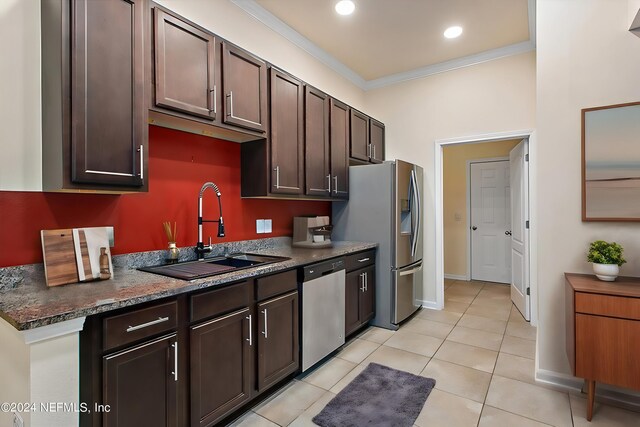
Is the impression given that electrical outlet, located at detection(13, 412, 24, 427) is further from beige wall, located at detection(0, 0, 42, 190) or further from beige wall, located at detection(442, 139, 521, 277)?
beige wall, located at detection(442, 139, 521, 277)

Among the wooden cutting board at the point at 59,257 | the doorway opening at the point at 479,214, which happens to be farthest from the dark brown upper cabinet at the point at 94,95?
the doorway opening at the point at 479,214

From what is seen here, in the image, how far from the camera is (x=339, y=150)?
357 centimetres

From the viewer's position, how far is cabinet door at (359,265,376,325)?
10.9ft

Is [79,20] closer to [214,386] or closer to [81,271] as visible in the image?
[81,271]

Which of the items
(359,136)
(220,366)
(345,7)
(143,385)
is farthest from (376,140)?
(143,385)

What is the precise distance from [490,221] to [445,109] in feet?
8.11

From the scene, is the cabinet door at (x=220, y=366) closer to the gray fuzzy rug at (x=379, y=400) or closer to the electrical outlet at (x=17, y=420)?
the gray fuzzy rug at (x=379, y=400)

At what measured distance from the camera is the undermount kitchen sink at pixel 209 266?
188cm

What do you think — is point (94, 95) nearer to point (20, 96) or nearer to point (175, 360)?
point (20, 96)

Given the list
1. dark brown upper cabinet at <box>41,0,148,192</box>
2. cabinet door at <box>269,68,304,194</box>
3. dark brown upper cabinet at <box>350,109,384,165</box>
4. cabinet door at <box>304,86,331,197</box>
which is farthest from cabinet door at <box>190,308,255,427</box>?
dark brown upper cabinet at <box>350,109,384,165</box>

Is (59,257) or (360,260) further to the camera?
(360,260)

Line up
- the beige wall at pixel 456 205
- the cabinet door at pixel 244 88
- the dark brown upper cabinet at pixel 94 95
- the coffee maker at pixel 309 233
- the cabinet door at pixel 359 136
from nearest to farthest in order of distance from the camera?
the dark brown upper cabinet at pixel 94 95 → the cabinet door at pixel 244 88 → the coffee maker at pixel 309 233 → the cabinet door at pixel 359 136 → the beige wall at pixel 456 205

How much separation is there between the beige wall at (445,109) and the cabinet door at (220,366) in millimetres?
2897

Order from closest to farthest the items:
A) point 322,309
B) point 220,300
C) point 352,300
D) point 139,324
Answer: point 139,324 → point 220,300 → point 322,309 → point 352,300
